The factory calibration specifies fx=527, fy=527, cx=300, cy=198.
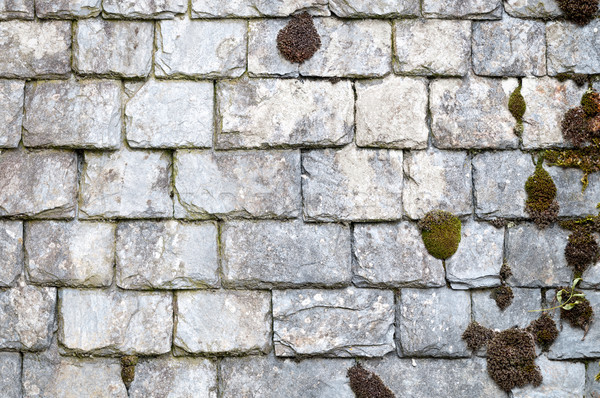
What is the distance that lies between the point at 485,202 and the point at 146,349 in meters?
2.40

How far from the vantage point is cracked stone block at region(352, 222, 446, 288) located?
341 cm

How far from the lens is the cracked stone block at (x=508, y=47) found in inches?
137

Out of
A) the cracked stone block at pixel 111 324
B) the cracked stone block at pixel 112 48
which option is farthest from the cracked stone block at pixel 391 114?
the cracked stone block at pixel 111 324

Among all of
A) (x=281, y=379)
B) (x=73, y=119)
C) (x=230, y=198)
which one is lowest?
(x=281, y=379)

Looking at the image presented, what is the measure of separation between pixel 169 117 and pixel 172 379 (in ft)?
5.54

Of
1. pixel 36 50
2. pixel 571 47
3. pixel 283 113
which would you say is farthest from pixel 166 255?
pixel 571 47

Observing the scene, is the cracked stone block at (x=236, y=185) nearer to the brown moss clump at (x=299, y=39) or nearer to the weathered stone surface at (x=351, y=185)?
the weathered stone surface at (x=351, y=185)

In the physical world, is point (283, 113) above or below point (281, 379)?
above

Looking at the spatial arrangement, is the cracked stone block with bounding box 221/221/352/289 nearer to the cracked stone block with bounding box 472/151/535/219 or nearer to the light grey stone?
the light grey stone

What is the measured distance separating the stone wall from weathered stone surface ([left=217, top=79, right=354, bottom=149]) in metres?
0.01

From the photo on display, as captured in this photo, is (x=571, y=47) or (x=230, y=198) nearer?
(x=230, y=198)

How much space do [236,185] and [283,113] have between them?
1.82 feet

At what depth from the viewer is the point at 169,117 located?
3381 mm

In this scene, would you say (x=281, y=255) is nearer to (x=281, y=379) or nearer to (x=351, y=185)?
(x=351, y=185)
